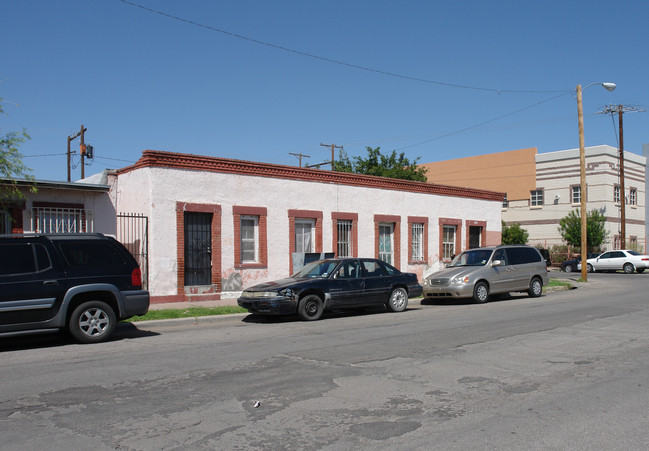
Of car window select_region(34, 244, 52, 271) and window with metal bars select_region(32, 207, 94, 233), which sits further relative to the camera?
window with metal bars select_region(32, 207, 94, 233)

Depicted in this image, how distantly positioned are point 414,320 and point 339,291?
6.31ft

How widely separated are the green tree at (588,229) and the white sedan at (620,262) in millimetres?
4157

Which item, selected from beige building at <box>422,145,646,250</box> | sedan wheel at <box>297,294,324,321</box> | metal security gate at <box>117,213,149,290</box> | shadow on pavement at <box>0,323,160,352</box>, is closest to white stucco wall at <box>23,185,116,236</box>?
metal security gate at <box>117,213,149,290</box>

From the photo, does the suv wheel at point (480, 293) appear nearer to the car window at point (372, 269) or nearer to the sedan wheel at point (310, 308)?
the car window at point (372, 269)

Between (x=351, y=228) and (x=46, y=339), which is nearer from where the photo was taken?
(x=46, y=339)

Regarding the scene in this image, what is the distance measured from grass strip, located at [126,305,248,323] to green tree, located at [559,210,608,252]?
3346 cm

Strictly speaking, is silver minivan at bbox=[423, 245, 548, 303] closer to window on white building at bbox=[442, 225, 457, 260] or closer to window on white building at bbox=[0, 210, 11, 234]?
Result: window on white building at bbox=[442, 225, 457, 260]

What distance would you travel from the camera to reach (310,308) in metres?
13.1

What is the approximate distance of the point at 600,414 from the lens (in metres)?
5.57

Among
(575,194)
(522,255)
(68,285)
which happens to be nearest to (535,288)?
(522,255)

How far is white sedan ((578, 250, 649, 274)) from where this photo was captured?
1369 inches

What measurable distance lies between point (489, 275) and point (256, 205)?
7.64 meters

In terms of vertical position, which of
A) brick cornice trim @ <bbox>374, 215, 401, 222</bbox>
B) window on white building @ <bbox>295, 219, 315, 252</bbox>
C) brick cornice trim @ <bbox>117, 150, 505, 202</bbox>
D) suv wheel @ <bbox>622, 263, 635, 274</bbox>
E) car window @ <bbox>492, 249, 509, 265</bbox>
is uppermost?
brick cornice trim @ <bbox>117, 150, 505, 202</bbox>

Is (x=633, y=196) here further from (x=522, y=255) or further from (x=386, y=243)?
(x=522, y=255)
